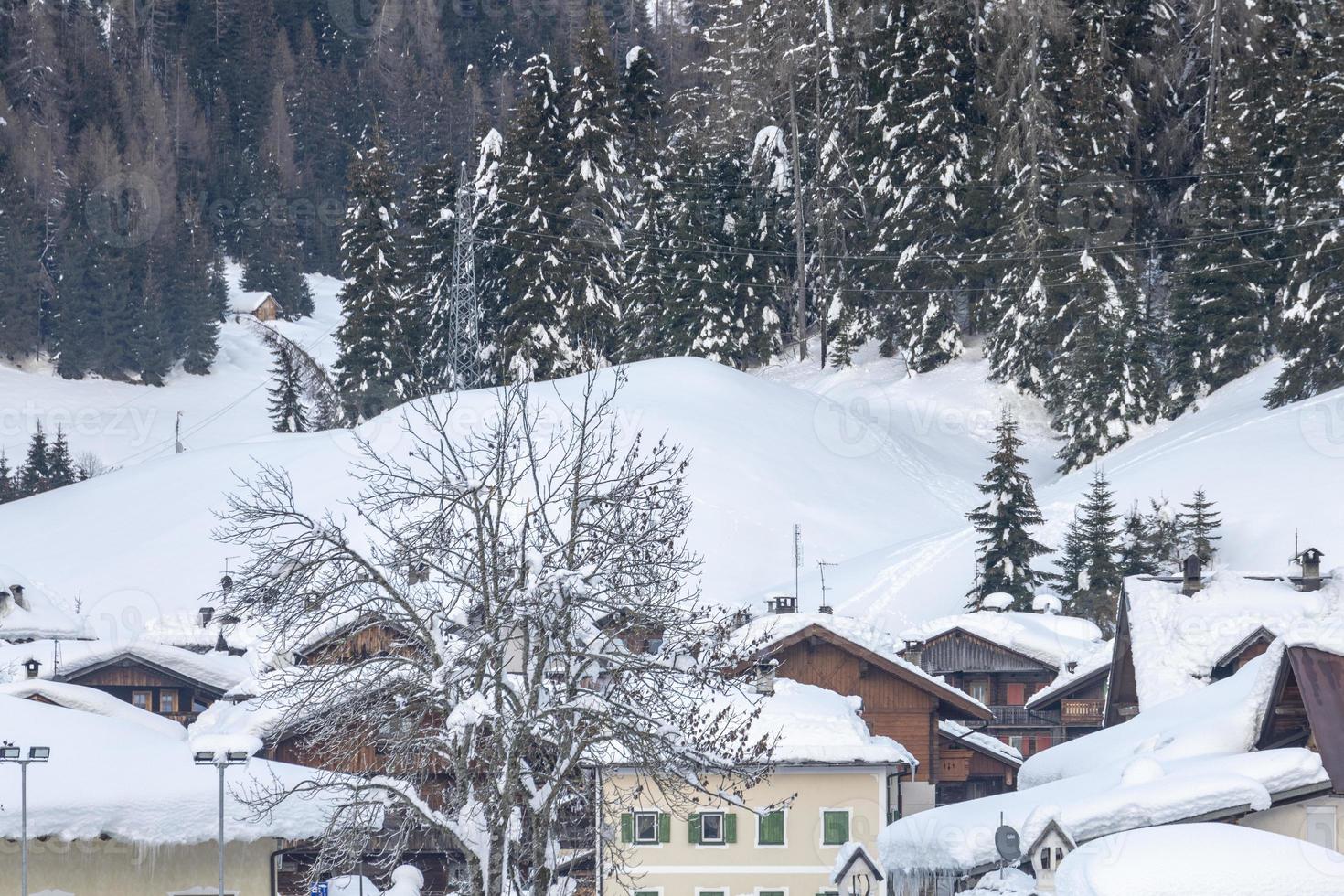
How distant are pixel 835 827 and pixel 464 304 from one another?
35.3m

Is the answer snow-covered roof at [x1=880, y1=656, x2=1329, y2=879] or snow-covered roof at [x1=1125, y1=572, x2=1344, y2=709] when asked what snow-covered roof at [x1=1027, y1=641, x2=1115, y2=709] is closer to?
snow-covered roof at [x1=1125, y1=572, x2=1344, y2=709]

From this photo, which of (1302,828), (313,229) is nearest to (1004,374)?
(1302,828)

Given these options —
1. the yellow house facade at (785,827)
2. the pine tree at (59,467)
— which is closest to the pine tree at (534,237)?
the pine tree at (59,467)

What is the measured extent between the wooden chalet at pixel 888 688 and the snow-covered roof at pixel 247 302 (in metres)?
81.0

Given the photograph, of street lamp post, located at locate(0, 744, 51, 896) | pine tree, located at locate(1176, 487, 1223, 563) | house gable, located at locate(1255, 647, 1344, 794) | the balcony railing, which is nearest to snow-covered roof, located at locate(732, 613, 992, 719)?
the balcony railing

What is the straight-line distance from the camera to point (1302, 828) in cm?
1752

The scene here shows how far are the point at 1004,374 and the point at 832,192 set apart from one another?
552 inches

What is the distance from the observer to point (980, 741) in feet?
122

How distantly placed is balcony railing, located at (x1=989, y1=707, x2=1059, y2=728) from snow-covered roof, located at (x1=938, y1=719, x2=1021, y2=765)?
2.28 metres

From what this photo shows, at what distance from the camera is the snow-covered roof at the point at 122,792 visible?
2231 cm

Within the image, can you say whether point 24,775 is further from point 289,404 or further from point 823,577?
point 289,404

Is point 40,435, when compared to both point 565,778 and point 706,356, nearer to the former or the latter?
point 706,356

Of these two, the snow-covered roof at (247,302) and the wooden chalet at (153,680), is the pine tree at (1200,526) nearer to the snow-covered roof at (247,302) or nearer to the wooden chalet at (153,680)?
the wooden chalet at (153,680)

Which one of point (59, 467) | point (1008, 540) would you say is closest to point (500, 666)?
point (1008, 540)
